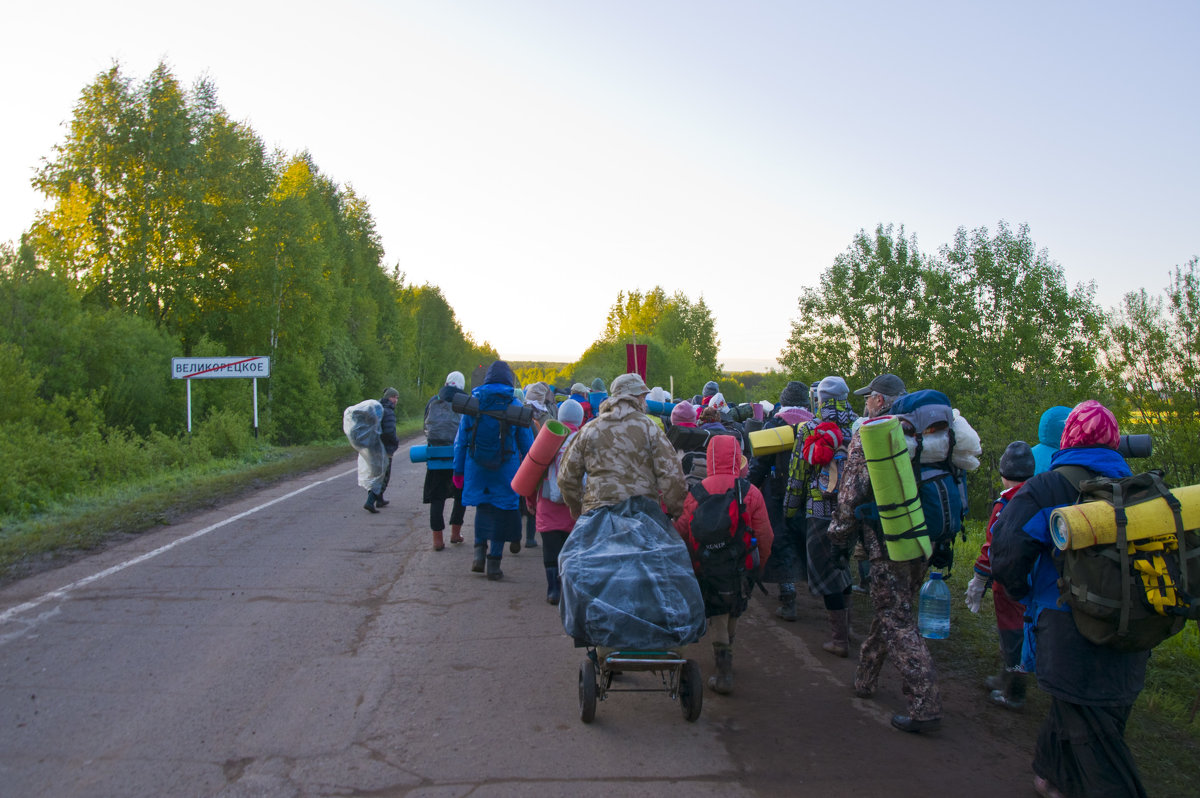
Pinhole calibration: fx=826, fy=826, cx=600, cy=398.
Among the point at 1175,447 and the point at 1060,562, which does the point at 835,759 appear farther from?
the point at 1175,447

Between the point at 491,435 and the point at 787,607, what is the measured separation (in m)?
3.22

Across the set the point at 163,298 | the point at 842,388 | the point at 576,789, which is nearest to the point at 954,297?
the point at 163,298

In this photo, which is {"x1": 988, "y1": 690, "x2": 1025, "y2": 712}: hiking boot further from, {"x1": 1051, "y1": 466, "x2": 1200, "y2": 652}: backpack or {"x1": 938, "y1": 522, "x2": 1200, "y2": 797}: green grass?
{"x1": 1051, "y1": 466, "x2": 1200, "y2": 652}: backpack

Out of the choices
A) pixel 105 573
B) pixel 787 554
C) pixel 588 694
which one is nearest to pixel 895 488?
pixel 588 694

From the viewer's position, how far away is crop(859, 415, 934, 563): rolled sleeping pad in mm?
4699

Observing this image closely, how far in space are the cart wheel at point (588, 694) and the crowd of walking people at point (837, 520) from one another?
938 millimetres

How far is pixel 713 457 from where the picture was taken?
5379mm

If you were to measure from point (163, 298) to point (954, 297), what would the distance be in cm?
5049

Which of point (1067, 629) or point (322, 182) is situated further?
point (322, 182)

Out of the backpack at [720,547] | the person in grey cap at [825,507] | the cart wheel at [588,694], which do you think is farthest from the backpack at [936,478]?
the cart wheel at [588,694]

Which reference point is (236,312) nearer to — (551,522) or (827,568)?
(551,522)

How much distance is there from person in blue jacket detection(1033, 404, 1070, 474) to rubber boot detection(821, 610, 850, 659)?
175cm

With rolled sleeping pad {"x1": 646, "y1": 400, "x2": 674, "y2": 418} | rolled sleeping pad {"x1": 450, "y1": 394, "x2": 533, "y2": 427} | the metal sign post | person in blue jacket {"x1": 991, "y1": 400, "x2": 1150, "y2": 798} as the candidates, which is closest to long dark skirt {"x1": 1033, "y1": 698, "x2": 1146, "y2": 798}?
person in blue jacket {"x1": 991, "y1": 400, "x2": 1150, "y2": 798}

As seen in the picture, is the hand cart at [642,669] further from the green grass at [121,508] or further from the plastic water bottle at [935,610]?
the green grass at [121,508]
